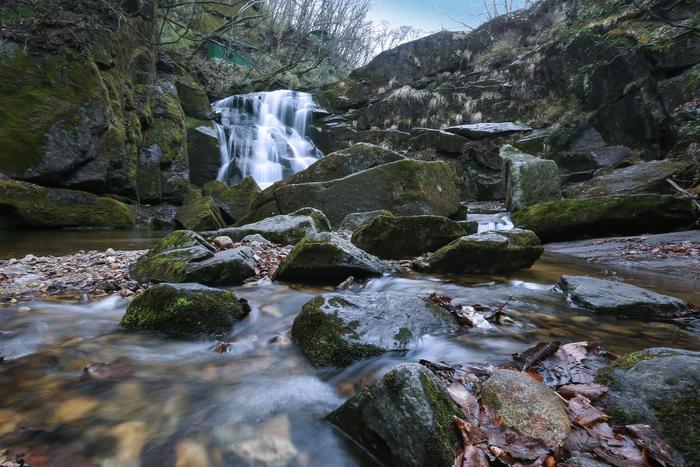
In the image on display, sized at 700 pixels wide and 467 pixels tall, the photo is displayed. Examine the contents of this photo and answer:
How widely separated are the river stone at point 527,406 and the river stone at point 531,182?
9221 millimetres

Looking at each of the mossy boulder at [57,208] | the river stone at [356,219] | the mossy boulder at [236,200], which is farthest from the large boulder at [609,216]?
the mossy boulder at [57,208]

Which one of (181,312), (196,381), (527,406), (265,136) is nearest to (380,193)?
(181,312)

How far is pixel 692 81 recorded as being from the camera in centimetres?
787

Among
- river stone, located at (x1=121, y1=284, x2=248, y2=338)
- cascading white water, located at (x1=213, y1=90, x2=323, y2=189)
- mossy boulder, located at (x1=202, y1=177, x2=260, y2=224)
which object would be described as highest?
cascading white water, located at (x1=213, y1=90, x2=323, y2=189)

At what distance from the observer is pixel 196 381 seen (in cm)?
230

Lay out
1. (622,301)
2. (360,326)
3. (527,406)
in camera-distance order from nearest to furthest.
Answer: (527,406) → (360,326) → (622,301)

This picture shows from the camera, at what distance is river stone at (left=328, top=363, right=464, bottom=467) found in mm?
1473

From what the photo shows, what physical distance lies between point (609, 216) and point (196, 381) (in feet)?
24.3

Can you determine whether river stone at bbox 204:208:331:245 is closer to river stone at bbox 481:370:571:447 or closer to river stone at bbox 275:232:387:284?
river stone at bbox 275:232:387:284

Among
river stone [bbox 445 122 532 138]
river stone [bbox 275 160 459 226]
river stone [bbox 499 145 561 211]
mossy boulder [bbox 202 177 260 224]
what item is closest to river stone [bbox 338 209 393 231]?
river stone [bbox 275 160 459 226]

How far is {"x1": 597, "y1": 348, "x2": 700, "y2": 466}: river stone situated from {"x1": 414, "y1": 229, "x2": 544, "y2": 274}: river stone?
2.87 m

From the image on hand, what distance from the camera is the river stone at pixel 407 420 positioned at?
147cm

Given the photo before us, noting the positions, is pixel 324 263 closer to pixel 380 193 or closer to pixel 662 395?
pixel 662 395

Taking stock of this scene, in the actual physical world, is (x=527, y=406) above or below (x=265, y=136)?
below
